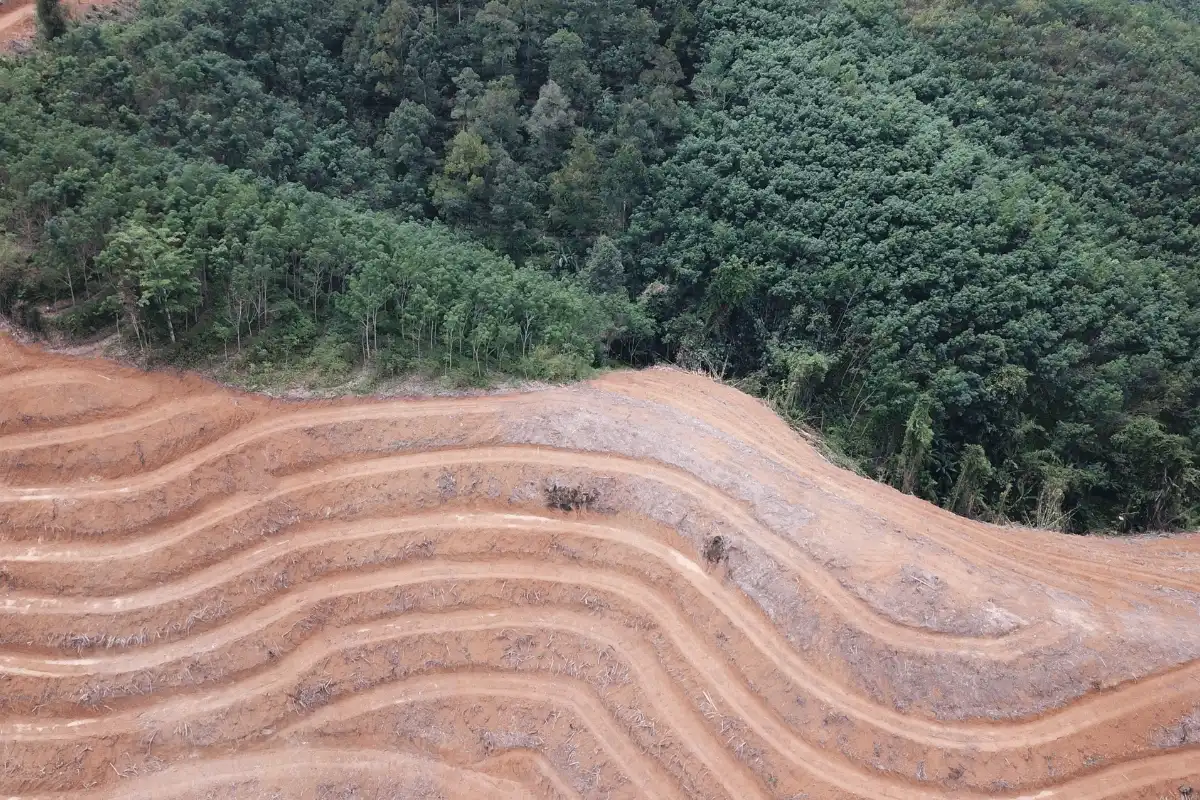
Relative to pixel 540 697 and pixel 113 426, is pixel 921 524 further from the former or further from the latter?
pixel 113 426

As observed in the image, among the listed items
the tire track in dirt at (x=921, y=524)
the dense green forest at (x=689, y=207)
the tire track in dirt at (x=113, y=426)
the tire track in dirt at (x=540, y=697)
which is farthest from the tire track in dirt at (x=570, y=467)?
the dense green forest at (x=689, y=207)

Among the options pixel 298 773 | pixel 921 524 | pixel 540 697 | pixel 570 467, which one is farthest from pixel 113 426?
pixel 921 524

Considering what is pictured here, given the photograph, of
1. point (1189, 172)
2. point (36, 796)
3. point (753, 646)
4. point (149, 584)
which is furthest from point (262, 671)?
point (1189, 172)

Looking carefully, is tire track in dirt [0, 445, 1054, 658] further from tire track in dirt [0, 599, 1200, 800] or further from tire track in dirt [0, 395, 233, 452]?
tire track in dirt [0, 599, 1200, 800]

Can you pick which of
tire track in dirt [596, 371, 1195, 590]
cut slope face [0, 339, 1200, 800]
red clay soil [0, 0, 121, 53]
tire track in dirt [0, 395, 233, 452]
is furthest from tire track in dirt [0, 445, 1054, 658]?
red clay soil [0, 0, 121, 53]

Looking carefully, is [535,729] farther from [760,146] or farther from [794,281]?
[760,146]
